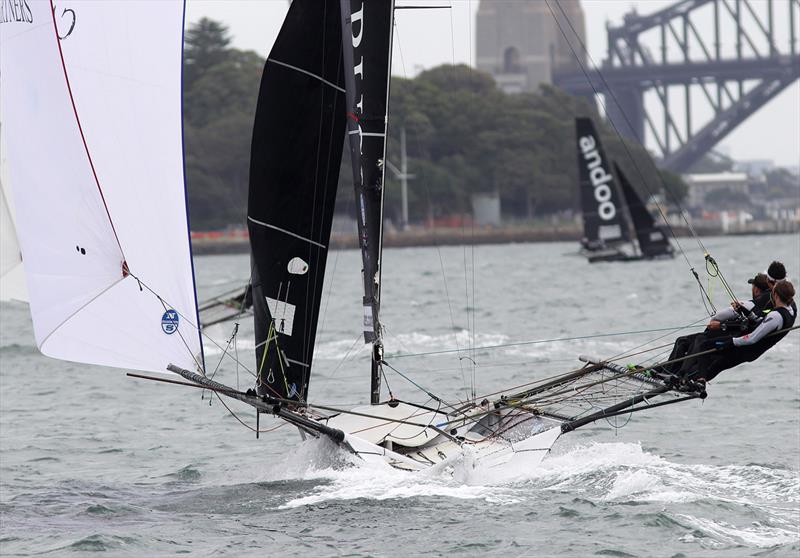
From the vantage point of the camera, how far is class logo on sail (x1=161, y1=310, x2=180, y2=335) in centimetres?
942

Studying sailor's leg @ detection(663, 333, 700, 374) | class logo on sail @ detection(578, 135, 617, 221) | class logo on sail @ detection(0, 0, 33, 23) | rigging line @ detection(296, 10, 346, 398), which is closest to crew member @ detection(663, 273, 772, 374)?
sailor's leg @ detection(663, 333, 700, 374)

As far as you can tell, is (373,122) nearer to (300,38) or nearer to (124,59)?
(300,38)

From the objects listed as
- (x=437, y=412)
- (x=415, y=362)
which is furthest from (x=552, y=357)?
(x=437, y=412)

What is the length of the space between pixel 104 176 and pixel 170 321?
1.03 m

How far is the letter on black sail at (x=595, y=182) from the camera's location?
44.4 meters

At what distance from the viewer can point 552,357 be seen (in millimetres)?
18391

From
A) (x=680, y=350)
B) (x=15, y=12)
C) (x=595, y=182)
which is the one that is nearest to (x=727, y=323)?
(x=680, y=350)

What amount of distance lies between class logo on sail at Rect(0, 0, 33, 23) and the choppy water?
3338mm

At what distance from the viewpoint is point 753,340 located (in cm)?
941

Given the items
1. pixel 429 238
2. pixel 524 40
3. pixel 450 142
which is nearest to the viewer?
pixel 429 238

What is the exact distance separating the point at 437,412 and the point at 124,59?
3.73 m

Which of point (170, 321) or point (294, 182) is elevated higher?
point (294, 182)

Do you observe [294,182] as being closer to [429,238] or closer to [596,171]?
[596,171]

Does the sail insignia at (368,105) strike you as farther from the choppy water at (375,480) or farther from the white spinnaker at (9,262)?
the white spinnaker at (9,262)
